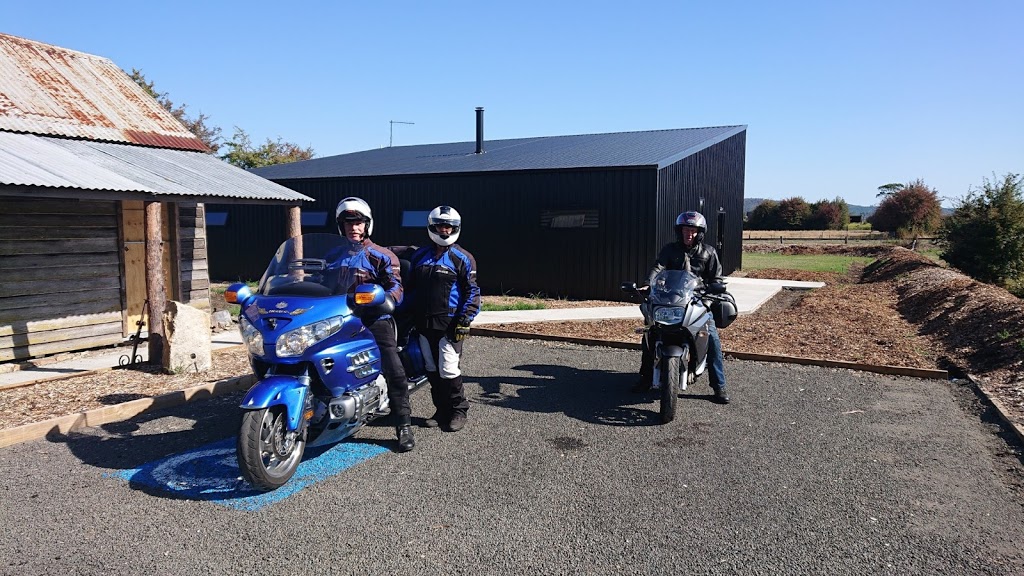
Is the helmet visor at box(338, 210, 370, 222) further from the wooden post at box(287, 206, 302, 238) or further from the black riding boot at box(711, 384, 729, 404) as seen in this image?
the wooden post at box(287, 206, 302, 238)

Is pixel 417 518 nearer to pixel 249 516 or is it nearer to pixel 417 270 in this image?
pixel 249 516

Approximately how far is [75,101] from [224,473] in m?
8.88

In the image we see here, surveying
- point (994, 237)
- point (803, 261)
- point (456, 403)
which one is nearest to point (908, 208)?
point (803, 261)

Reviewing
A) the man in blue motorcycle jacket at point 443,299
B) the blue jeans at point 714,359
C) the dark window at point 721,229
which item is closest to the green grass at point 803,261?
the dark window at point 721,229

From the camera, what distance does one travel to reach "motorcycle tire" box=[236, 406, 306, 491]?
13.1 feet

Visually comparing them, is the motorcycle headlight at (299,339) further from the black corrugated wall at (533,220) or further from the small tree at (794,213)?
the small tree at (794,213)

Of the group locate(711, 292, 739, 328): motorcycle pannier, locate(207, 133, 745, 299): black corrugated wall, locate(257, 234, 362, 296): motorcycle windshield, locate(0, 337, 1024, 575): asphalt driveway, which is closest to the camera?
locate(0, 337, 1024, 575): asphalt driveway

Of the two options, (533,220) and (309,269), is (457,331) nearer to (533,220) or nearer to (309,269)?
(309,269)

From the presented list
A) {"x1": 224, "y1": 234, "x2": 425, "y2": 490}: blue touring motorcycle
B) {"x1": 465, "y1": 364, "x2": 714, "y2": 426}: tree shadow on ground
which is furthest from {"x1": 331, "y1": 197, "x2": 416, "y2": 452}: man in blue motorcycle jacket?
{"x1": 465, "y1": 364, "x2": 714, "y2": 426}: tree shadow on ground

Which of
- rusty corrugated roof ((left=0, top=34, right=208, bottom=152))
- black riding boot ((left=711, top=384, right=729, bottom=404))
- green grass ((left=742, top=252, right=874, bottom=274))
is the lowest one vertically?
black riding boot ((left=711, top=384, right=729, bottom=404))

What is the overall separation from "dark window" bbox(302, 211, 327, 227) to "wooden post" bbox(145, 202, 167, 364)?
Result: 10.6 meters

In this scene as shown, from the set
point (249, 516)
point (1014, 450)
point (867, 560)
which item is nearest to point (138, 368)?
point (249, 516)

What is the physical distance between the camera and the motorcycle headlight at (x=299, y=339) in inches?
167

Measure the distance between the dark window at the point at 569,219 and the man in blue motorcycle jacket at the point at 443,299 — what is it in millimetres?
9990
